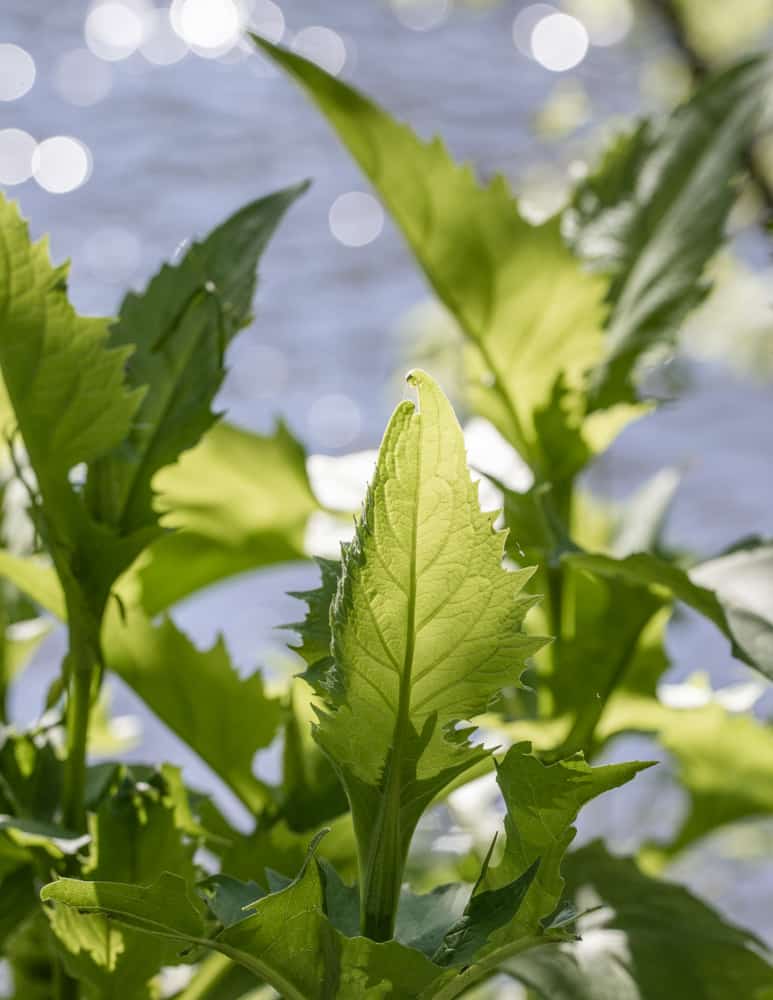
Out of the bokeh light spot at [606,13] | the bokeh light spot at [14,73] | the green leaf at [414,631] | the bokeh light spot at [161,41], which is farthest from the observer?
the bokeh light spot at [161,41]

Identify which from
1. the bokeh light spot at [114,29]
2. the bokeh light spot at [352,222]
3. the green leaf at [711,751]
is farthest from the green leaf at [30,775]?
the bokeh light spot at [114,29]

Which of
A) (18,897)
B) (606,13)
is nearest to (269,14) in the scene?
(606,13)

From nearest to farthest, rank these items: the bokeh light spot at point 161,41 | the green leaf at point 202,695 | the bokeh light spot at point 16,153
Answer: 1. the green leaf at point 202,695
2. the bokeh light spot at point 16,153
3. the bokeh light spot at point 161,41

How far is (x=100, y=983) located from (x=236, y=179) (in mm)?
1810

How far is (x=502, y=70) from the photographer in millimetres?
1950

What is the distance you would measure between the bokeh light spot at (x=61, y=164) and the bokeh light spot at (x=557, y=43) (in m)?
0.73

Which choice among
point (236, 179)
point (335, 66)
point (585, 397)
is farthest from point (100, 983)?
point (236, 179)

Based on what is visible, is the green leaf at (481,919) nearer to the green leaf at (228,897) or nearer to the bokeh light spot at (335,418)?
the green leaf at (228,897)

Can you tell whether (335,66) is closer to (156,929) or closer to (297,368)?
(297,368)

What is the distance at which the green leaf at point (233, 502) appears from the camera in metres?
0.27

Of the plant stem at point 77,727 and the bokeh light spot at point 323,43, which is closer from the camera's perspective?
the plant stem at point 77,727

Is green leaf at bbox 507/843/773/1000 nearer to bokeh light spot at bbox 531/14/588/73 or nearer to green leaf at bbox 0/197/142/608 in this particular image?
green leaf at bbox 0/197/142/608

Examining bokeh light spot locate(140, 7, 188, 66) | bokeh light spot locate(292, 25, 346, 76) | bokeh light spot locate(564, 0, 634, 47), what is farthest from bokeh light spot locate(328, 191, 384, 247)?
bokeh light spot locate(564, 0, 634, 47)

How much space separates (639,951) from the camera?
20cm
